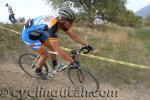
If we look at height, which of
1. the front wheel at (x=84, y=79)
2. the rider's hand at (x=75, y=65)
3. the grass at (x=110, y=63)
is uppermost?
the rider's hand at (x=75, y=65)

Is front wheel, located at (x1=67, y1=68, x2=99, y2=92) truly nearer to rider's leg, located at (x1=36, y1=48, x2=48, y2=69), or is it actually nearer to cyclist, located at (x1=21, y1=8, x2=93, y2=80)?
cyclist, located at (x1=21, y1=8, x2=93, y2=80)

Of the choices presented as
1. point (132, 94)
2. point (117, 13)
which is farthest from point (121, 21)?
point (132, 94)

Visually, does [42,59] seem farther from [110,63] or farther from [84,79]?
[110,63]

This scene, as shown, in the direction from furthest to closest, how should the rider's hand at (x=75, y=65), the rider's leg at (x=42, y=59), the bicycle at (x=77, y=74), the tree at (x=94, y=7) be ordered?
the tree at (x=94, y=7) → the rider's leg at (x=42, y=59) → the bicycle at (x=77, y=74) → the rider's hand at (x=75, y=65)

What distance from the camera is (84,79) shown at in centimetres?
926

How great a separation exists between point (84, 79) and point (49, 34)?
1479 millimetres

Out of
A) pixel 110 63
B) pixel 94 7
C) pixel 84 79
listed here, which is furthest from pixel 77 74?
pixel 94 7

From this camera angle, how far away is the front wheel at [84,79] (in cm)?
909

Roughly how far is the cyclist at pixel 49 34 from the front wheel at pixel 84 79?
297 mm

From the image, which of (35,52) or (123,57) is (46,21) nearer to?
(35,52)

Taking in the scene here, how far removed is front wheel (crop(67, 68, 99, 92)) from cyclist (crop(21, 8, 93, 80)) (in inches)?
11.7

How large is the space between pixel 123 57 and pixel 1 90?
29.0ft

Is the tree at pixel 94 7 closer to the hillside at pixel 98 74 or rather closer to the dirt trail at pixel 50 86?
the hillside at pixel 98 74

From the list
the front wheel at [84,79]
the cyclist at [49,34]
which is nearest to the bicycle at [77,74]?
the front wheel at [84,79]
